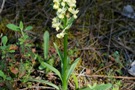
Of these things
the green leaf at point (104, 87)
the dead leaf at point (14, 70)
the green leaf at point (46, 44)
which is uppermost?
the green leaf at point (46, 44)

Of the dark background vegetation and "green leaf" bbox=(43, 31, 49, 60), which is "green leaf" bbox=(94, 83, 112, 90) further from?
"green leaf" bbox=(43, 31, 49, 60)

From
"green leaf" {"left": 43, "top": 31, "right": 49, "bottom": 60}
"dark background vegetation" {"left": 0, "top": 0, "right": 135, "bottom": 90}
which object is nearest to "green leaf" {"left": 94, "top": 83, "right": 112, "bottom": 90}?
"dark background vegetation" {"left": 0, "top": 0, "right": 135, "bottom": 90}

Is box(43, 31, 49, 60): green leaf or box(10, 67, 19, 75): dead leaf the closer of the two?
box(10, 67, 19, 75): dead leaf

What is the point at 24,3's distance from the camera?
2.92m

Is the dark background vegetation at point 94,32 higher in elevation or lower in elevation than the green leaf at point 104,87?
higher

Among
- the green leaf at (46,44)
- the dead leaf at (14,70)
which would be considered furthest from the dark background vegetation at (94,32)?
the dead leaf at (14,70)

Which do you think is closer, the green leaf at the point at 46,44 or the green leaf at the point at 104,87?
the green leaf at the point at 104,87

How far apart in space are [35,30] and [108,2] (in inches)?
28.1

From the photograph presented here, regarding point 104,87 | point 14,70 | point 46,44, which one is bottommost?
point 104,87

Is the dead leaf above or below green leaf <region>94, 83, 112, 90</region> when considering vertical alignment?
above

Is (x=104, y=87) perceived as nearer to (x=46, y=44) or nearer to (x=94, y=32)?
(x=46, y=44)

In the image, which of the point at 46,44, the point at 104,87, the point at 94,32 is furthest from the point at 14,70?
the point at 94,32

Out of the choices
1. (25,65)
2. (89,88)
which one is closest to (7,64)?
(25,65)

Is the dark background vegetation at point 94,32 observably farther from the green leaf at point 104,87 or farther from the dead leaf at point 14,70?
the dead leaf at point 14,70
